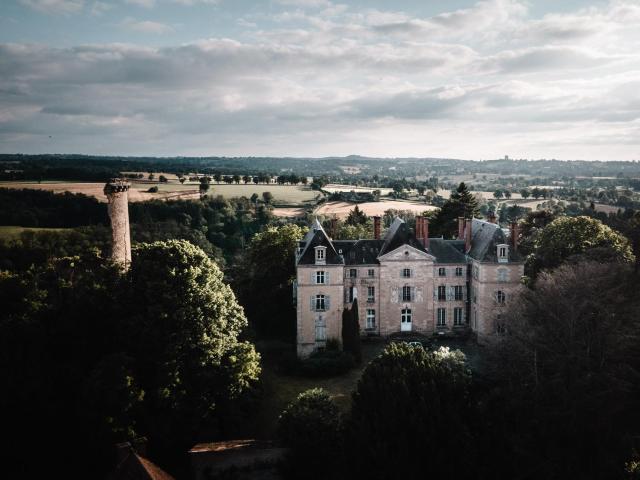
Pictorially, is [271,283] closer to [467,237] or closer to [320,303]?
[320,303]

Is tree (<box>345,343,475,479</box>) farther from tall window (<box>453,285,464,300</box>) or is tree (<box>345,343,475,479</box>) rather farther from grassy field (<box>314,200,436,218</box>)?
grassy field (<box>314,200,436,218</box>)

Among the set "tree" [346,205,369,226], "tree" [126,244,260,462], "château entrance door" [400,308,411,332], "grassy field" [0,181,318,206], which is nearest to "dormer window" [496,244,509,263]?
"château entrance door" [400,308,411,332]

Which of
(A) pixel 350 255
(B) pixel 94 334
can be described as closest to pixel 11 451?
(B) pixel 94 334

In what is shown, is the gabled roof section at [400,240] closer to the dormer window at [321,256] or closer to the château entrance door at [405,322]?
the dormer window at [321,256]

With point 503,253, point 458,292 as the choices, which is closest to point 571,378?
point 503,253

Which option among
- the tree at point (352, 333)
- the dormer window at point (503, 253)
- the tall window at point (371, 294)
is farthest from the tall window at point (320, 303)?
the dormer window at point (503, 253)

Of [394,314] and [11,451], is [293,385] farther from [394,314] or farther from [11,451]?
[11,451]
